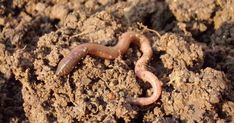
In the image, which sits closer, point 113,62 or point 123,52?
point 113,62

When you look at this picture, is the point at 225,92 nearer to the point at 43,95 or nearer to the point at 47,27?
the point at 43,95

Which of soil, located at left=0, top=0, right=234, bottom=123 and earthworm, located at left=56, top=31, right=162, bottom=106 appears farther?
earthworm, located at left=56, top=31, right=162, bottom=106

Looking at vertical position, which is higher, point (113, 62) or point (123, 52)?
point (123, 52)

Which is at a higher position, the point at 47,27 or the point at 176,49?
the point at 47,27

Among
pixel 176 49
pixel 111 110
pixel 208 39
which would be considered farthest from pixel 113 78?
pixel 208 39
